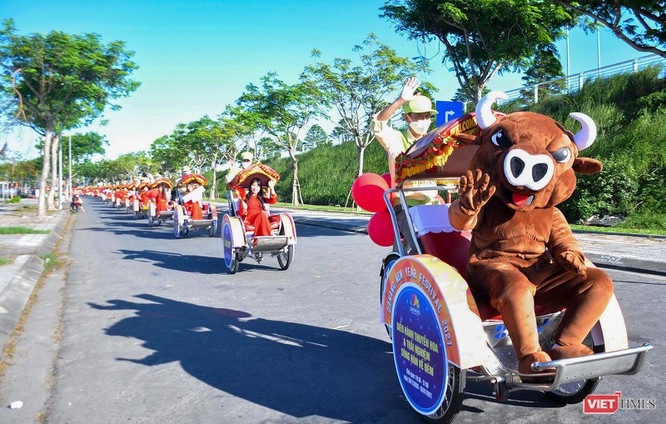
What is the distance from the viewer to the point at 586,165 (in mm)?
3234

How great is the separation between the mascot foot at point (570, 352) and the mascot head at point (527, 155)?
2.62 feet

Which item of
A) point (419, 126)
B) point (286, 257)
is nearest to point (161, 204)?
point (286, 257)

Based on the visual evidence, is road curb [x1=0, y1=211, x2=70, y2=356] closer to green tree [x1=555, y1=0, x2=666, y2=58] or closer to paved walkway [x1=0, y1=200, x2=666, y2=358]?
paved walkway [x1=0, y1=200, x2=666, y2=358]

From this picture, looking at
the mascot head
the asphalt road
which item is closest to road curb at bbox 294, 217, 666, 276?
the asphalt road

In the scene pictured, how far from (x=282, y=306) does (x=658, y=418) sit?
4060 mm

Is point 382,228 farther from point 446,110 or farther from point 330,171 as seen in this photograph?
point 330,171

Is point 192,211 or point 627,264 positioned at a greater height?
point 192,211

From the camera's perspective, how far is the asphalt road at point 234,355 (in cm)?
343

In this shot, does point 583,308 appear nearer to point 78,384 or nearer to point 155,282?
point 78,384

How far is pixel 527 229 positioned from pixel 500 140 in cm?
56

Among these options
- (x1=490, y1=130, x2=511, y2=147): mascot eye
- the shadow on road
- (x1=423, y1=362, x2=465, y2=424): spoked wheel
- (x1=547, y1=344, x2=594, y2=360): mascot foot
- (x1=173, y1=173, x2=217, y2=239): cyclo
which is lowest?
the shadow on road

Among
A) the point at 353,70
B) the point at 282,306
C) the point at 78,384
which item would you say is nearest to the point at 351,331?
the point at 282,306

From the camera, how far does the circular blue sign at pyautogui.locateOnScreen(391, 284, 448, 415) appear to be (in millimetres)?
2928

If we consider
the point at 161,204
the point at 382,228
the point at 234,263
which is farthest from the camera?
the point at 161,204
